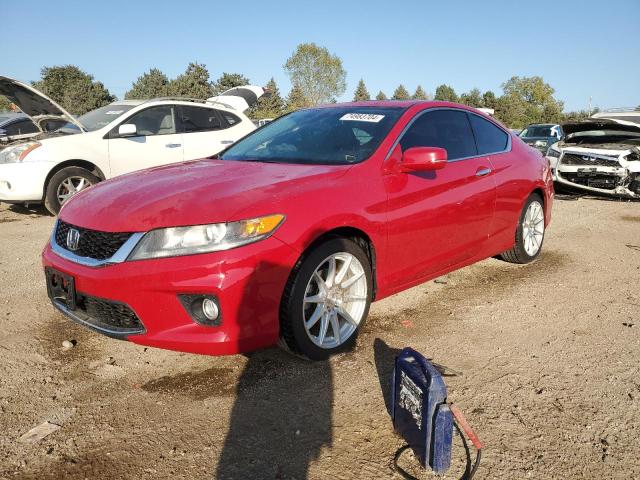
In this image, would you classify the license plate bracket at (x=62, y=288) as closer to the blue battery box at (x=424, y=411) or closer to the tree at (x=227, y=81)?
the blue battery box at (x=424, y=411)

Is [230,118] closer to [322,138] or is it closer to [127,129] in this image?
[127,129]

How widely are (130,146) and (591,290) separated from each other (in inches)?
249

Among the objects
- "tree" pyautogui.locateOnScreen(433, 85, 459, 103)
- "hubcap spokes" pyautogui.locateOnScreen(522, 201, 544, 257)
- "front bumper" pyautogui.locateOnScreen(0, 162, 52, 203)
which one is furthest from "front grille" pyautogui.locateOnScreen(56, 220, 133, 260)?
"tree" pyautogui.locateOnScreen(433, 85, 459, 103)

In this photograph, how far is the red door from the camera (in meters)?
3.33

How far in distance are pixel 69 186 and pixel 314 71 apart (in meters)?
60.1

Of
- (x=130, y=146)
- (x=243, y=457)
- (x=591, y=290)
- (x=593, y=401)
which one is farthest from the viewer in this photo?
(x=130, y=146)

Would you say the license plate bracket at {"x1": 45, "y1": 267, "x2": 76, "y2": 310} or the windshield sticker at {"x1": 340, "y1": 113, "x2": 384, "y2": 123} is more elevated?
the windshield sticker at {"x1": 340, "y1": 113, "x2": 384, "y2": 123}

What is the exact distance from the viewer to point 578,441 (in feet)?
7.33

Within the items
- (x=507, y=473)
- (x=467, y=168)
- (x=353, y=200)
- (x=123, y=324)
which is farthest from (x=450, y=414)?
(x=467, y=168)

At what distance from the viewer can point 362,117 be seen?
12.3 ft

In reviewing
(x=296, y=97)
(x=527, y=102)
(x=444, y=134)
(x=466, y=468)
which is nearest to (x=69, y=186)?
(x=444, y=134)

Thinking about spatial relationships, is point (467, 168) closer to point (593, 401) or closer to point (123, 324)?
A: point (593, 401)

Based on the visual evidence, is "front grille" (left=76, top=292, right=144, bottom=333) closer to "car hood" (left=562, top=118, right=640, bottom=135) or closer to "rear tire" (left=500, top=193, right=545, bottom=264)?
"rear tire" (left=500, top=193, right=545, bottom=264)

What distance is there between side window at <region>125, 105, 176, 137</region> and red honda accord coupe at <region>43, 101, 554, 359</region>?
4.26 meters
